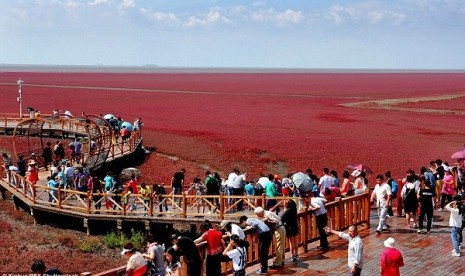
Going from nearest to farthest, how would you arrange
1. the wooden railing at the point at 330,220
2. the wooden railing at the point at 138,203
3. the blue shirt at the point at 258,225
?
the blue shirt at the point at 258,225 < the wooden railing at the point at 330,220 < the wooden railing at the point at 138,203

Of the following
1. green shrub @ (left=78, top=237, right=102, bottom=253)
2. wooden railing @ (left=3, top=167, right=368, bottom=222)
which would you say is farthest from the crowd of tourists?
green shrub @ (left=78, top=237, right=102, bottom=253)

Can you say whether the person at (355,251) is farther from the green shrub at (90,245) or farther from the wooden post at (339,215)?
the green shrub at (90,245)

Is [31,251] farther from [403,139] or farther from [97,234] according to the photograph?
[403,139]

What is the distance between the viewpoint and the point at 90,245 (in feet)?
60.8

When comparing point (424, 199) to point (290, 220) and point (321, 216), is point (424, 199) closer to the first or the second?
point (321, 216)

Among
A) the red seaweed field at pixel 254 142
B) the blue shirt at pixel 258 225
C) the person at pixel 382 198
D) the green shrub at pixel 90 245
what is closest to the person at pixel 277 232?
the blue shirt at pixel 258 225

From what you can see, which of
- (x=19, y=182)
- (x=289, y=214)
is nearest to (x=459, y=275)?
(x=289, y=214)

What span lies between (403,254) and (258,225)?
3931 millimetres

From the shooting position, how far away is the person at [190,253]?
904 cm

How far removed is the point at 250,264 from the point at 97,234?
31.0 ft

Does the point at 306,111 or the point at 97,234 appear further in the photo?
the point at 306,111

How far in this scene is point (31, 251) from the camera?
18031 millimetres

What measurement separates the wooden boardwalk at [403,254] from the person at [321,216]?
282 mm

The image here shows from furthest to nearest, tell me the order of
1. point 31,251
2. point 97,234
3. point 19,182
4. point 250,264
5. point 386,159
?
point 386,159, point 19,182, point 97,234, point 31,251, point 250,264
